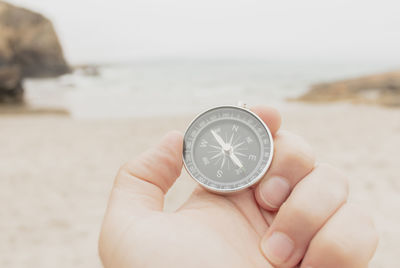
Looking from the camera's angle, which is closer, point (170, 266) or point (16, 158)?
point (170, 266)

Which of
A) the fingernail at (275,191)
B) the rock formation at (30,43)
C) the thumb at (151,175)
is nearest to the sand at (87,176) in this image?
the thumb at (151,175)

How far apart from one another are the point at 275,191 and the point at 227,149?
337mm

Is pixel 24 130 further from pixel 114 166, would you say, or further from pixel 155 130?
pixel 114 166

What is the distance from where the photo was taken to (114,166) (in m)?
5.90

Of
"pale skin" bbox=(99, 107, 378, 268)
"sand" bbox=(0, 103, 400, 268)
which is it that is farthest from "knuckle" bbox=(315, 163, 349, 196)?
"sand" bbox=(0, 103, 400, 268)

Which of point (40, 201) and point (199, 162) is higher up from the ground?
point (199, 162)

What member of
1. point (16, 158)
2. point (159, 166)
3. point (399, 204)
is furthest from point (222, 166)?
point (16, 158)

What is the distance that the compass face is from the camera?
1665 mm

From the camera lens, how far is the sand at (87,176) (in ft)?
11.6

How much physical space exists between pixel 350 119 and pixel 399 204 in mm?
5890

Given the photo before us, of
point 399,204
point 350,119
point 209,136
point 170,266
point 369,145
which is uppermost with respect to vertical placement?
point 209,136

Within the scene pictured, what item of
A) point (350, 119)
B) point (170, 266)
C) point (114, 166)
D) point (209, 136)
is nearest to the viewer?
point (170, 266)

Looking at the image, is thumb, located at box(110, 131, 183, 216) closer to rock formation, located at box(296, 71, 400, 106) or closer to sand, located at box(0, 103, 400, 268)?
sand, located at box(0, 103, 400, 268)

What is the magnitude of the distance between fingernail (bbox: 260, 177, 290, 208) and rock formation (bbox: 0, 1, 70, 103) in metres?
26.2
